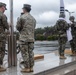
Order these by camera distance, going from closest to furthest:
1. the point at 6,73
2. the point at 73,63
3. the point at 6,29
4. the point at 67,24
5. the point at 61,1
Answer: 1. the point at 6,73
2. the point at 6,29
3. the point at 73,63
4. the point at 67,24
5. the point at 61,1

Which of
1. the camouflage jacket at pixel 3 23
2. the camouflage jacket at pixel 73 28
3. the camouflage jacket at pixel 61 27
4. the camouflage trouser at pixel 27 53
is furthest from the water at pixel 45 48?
the camouflage jacket at pixel 3 23

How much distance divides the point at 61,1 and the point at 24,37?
490cm

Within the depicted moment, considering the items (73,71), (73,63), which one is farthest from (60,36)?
(73,71)

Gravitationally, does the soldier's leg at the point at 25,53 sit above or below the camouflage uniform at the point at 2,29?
below

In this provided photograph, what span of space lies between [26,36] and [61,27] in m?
3.53

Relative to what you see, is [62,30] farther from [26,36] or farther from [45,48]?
[45,48]

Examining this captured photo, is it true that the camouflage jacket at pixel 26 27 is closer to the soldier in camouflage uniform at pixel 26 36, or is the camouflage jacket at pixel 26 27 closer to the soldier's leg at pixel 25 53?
the soldier in camouflage uniform at pixel 26 36

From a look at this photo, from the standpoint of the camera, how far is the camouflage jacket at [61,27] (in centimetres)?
1067

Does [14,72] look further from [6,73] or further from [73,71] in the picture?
[73,71]

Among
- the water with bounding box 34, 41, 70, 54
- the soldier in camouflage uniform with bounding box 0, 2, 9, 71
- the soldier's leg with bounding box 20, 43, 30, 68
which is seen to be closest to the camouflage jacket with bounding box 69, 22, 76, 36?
the water with bounding box 34, 41, 70, 54

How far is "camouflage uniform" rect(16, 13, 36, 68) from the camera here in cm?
748

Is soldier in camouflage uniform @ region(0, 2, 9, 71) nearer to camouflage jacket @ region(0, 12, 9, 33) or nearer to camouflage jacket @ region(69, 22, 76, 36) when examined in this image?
camouflage jacket @ region(0, 12, 9, 33)

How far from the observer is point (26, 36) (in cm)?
748

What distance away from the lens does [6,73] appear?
7258mm
